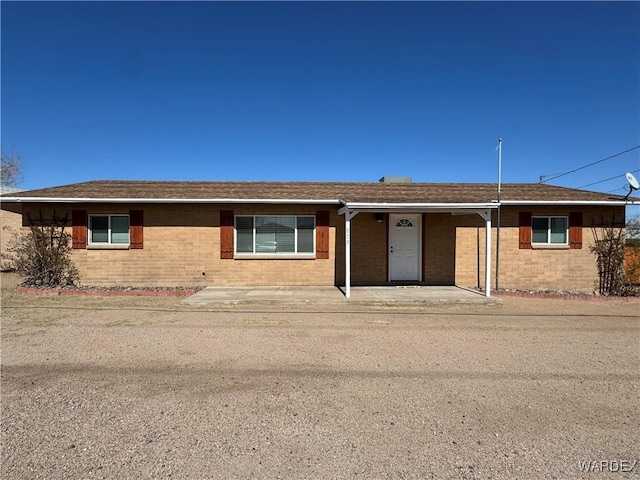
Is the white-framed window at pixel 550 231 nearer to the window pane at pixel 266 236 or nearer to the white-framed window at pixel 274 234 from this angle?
the white-framed window at pixel 274 234

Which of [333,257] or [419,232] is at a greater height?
[419,232]

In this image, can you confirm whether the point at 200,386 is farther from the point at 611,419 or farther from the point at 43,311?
the point at 43,311

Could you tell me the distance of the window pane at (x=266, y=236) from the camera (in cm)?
1234

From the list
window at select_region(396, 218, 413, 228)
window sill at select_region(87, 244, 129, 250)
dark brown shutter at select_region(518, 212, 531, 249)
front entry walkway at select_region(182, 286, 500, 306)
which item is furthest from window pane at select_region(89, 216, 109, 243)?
dark brown shutter at select_region(518, 212, 531, 249)

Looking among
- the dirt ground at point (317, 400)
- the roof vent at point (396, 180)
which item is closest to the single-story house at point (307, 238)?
the roof vent at point (396, 180)

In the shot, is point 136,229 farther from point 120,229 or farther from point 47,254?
point 47,254

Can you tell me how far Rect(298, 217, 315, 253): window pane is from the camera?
12383 mm

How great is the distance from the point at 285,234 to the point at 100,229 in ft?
18.3

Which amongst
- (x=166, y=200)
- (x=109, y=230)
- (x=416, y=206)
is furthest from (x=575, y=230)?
(x=109, y=230)

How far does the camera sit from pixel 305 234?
12.4 meters

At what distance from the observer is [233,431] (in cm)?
340

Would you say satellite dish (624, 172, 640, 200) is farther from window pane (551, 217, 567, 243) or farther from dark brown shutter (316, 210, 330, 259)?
dark brown shutter (316, 210, 330, 259)

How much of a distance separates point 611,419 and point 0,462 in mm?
4960

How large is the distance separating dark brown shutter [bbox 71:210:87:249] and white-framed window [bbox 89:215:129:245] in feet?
0.58
